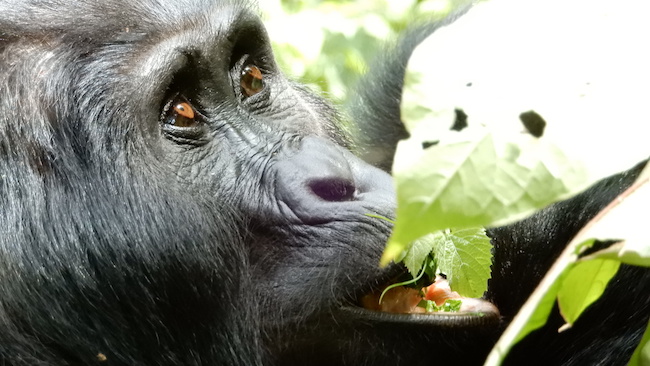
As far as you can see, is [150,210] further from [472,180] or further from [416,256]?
[472,180]

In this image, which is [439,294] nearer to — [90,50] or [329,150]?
[329,150]

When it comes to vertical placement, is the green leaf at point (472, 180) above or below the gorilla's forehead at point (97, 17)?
below

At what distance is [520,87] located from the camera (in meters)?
0.92

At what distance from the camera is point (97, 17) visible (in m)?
1.91

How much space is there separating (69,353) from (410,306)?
787mm

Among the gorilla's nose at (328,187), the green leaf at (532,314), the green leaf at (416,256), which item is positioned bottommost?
the green leaf at (416,256)

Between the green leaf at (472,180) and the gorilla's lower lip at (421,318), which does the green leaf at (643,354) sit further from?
the gorilla's lower lip at (421,318)

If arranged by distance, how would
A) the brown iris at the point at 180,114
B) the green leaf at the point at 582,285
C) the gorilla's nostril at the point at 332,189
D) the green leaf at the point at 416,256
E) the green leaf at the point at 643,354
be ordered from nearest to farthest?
the green leaf at the point at 582,285, the green leaf at the point at 643,354, the green leaf at the point at 416,256, the gorilla's nostril at the point at 332,189, the brown iris at the point at 180,114

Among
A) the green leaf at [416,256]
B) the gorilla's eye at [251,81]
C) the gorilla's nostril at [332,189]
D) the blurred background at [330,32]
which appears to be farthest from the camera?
the blurred background at [330,32]

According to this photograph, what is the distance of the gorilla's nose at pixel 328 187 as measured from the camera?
1823 millimetres

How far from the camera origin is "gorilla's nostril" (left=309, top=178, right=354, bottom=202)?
185cm

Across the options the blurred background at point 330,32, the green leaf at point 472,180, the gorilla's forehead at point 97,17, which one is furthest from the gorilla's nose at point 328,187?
the blurred background at point 330,32

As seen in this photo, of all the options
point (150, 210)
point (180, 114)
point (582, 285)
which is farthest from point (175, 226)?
point (582, 285)

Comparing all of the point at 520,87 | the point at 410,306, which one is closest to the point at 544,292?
the point at 520,87
